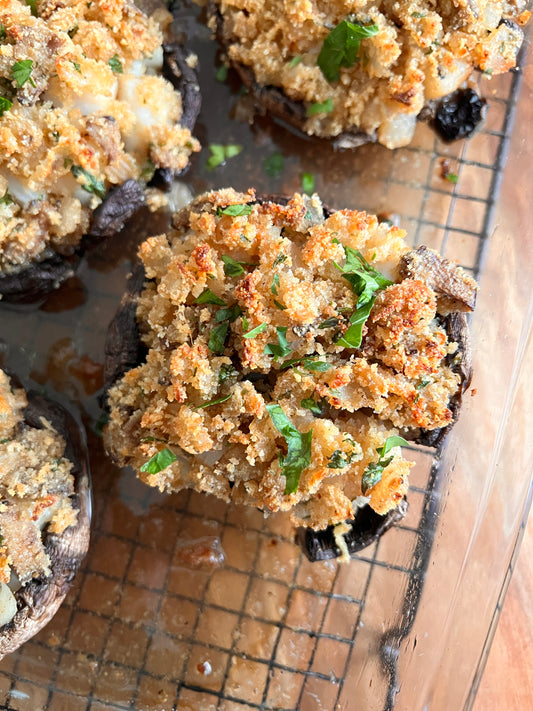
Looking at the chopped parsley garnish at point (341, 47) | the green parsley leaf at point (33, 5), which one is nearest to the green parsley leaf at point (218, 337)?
the chopped parsley garnish at point (341, 47)

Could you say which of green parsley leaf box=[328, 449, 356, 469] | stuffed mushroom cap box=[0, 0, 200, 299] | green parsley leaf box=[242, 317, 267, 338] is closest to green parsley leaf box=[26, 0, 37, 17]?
stuffed mushroom cap box=[0, 0, 200, 299]

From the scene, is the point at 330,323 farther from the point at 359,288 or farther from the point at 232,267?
the point at 232,267

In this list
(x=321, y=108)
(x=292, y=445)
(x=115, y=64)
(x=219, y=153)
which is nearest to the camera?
(x=292, y=445)

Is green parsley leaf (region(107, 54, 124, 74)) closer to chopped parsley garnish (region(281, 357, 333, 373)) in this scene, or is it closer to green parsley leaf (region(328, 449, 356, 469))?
chopped parsley garnish (region(281, 357, 333, 373))

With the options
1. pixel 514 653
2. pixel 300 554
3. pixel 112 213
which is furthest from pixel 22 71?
pixel 514 653

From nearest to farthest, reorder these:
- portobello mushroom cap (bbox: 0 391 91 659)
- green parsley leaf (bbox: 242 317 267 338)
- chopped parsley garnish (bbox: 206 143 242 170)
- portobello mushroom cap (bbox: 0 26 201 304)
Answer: green parsley leaf (bbox: 242 317 267 338) < portobello mushroom cap (bbox: 0 391 91 659) < portobello mushroom cap (bbox: 0 26 201 304) < chopped parsley garnish (bbox: 206 143 242 170)

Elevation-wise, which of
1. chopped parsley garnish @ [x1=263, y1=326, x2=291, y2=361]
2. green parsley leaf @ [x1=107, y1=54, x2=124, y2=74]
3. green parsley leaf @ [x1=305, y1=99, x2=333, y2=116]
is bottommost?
chopped parsley garnish @ [x1=263, y1=326, x2=291, y2=361]

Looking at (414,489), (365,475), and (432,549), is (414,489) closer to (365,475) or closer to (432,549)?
(432,549)

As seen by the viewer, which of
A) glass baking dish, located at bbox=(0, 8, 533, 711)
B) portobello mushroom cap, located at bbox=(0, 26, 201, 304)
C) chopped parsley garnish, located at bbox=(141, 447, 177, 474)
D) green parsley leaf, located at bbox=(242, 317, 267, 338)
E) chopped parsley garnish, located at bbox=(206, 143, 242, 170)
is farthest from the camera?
chopped parsley garnish, located at bbox=(206, 143, 242, 170)
